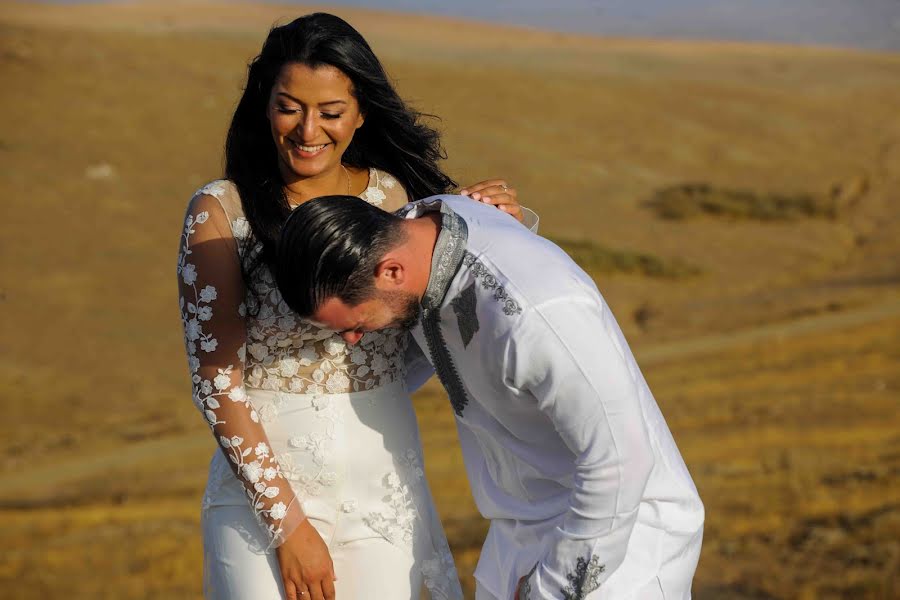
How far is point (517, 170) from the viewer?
846 inches

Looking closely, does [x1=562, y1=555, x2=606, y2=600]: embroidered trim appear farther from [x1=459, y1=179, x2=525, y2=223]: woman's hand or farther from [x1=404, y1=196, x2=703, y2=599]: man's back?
[x1=459, y1=179, x2=525, y2=223]: woman's hand

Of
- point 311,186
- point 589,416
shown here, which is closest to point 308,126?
point 311,186

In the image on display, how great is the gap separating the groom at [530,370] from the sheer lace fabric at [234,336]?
37 cm

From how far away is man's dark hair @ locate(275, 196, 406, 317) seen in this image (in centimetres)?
214

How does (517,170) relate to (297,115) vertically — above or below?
below

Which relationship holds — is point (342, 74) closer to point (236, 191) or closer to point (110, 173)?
point (236, 191)

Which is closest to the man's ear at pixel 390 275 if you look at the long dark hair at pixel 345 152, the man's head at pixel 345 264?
the man's head at pixel 345 264

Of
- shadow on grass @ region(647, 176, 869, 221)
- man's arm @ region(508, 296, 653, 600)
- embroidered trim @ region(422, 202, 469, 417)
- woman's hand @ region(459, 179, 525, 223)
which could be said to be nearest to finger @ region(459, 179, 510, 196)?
woman's hand @ region(459, 179, 525, 223)

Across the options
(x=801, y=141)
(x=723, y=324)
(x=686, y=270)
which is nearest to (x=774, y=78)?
(x=801, y=141)

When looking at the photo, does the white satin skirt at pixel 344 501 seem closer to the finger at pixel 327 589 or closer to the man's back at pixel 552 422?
the finger at pixel 327 589

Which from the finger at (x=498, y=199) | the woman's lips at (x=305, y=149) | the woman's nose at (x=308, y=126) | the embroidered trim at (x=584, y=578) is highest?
the woman's nose at (x=308, y=126)

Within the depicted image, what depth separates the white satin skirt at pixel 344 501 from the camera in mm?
2705

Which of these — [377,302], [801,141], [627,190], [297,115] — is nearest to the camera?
[377,302]

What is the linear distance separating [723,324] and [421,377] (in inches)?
392
